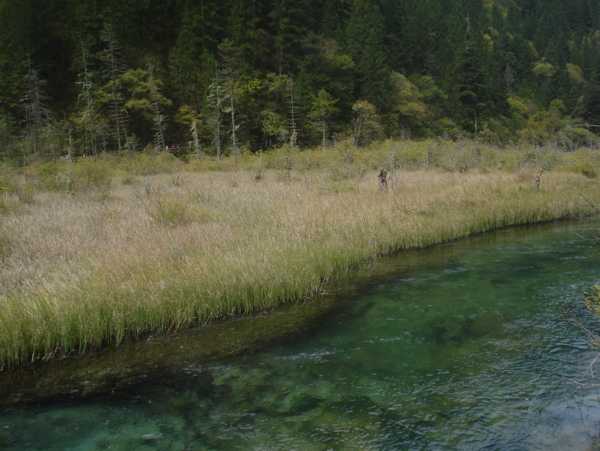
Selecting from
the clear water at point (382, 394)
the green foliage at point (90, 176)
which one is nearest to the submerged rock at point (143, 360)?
the clear water at point (382, 394)

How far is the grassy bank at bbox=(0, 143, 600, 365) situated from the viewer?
6.19 meters

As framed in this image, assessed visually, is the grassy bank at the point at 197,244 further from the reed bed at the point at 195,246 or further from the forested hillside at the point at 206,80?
the forested hillside at the point at 206,80

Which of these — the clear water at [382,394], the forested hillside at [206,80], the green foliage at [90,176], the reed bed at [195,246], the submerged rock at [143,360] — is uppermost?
the forested hillside at [206,80]

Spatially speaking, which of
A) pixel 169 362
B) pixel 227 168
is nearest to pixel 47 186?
pixel 227 168

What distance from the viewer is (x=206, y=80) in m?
41.2

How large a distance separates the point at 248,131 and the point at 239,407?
125ft

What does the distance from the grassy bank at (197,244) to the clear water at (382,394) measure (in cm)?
137

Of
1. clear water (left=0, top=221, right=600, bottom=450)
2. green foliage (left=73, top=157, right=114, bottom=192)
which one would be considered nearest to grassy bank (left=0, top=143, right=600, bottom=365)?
green foliage (left=73, top=157, right=114, bottom=192)

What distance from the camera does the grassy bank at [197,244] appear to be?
20.3 feet

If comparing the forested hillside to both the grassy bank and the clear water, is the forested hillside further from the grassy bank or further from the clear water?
the clear water

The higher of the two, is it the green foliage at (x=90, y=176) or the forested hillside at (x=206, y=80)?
the forested hillside at (x=206, y=80)

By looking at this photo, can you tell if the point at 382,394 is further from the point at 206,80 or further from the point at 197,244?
the point at 206,80

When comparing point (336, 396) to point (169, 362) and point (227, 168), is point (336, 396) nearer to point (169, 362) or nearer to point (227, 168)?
point (169, 362)

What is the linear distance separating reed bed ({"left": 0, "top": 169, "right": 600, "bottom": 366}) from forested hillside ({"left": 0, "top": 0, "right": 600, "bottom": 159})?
787 inches
